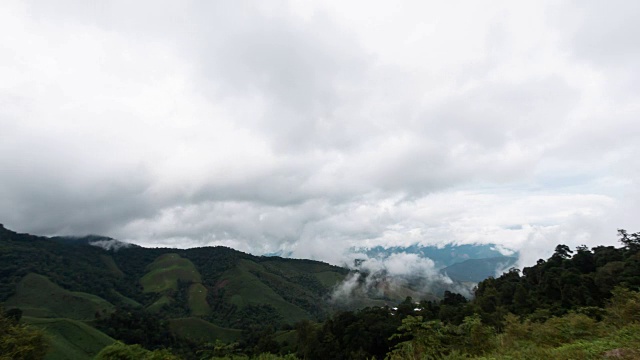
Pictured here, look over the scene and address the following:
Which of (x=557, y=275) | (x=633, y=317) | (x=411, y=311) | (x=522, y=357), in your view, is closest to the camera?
(x=522, y=357)

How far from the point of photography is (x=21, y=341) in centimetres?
4394

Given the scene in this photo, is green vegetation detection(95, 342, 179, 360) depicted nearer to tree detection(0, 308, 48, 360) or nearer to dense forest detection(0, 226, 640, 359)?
dense forest detection(0, 226, 640, 359)

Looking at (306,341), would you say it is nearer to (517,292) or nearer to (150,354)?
(517,292)

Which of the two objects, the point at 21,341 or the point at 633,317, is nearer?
the point at 633,317

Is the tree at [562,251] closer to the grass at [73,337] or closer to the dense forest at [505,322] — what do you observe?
the dense forest at [505,322]

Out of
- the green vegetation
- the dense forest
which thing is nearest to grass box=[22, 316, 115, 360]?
the dense forest

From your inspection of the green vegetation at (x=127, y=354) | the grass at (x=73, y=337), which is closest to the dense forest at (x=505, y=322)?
the green vegetation at (x=127, y=354)

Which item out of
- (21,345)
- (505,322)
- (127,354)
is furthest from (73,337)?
(505,322)

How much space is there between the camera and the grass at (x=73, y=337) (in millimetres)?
123713

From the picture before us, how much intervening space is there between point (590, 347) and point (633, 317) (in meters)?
18.6

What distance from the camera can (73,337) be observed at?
136000 millimetres

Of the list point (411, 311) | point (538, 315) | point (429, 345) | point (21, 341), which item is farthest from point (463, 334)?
point (411, 311)

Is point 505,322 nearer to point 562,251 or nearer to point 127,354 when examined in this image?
point 127,354

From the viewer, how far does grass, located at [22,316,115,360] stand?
406 feet
